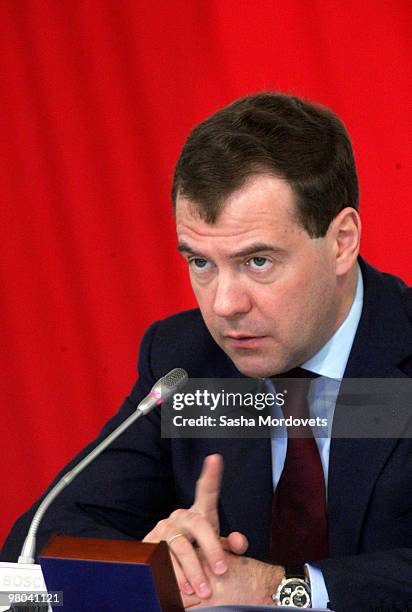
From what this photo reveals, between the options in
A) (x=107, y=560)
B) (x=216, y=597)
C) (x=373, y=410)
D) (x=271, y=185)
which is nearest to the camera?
(x=107, y=560)

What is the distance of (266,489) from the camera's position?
191 centimetres

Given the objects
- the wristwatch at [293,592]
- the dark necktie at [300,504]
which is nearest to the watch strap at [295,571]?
the wristwatch at [293,592]

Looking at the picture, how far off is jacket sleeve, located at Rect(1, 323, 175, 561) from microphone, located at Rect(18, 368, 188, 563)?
0.26m

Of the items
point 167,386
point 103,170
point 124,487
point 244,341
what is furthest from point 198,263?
point 103,170

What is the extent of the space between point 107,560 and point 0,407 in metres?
1.88

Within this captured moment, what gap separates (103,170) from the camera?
2.93 meters

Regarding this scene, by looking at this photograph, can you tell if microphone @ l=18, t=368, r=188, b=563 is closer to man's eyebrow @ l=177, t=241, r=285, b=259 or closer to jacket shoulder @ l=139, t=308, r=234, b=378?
man's eyebrow @ l=177, t=241, r=285, b=259

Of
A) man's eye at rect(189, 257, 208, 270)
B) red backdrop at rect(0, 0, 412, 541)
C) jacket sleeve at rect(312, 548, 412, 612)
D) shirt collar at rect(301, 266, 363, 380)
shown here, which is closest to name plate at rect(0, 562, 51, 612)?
jacket sleeve at rect(312, 548, 412, 612)

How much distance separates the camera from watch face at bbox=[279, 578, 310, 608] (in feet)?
4.98

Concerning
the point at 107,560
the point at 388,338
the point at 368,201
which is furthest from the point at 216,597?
the point at 368,201

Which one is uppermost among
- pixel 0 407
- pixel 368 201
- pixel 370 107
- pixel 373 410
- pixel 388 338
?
pixel 370 107

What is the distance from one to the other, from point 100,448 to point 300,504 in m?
0.48

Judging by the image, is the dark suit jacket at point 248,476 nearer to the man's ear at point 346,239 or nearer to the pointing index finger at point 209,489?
the man's ear at point 346,239

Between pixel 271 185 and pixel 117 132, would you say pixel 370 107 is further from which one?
pixel 271 185
